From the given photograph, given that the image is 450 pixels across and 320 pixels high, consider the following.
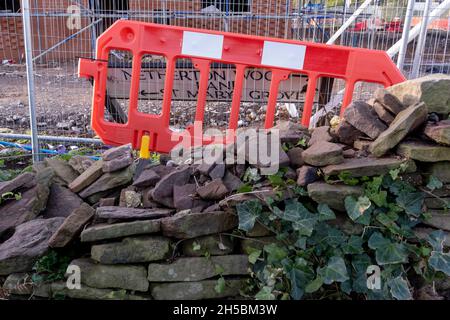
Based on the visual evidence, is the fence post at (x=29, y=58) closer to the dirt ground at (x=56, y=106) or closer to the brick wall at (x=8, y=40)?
the dirt ground at (x=56, y=106)

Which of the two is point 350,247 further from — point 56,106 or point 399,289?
point 56,106

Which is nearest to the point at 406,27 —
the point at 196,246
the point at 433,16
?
the point at 433,16

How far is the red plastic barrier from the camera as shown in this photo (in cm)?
471

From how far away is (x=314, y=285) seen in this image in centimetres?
264

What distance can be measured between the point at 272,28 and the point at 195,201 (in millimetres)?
8200

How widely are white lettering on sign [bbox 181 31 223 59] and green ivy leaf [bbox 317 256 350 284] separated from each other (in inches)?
109

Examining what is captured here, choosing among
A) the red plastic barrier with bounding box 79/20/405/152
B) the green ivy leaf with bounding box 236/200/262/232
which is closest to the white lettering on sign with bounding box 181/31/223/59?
the red plastic barrier with bounding box 79/20/405/152

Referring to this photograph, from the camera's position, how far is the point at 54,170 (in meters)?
3.76

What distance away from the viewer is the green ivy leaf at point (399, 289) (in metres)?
2.63

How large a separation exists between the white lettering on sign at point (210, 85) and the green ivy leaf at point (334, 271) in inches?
122

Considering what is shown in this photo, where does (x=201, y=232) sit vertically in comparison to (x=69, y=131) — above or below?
above

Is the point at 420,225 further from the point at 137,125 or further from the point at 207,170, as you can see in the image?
the point at 137,125

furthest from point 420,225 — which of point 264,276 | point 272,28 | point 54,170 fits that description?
point 272,28

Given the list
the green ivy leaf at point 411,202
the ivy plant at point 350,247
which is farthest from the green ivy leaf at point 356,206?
the green ivy leaf at point 411,202
